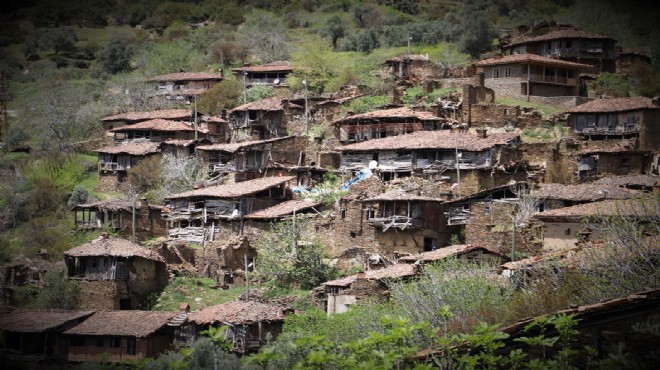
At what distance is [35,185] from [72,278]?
15320mm

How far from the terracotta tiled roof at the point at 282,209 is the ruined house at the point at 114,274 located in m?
4.51

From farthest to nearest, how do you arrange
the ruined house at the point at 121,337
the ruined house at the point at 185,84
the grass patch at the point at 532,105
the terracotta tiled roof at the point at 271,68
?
the ruined house at the point at 185,84, the terracotta tiled roof at the point at 271,68, the grass patch at the point at 532,105, the ruined house at the point at 121,337

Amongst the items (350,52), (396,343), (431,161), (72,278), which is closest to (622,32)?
(350,52)

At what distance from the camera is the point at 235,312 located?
114ft

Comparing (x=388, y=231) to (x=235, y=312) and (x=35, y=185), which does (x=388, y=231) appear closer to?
(x=235, y=312)

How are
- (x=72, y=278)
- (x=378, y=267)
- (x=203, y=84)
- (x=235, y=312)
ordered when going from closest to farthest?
(x=235, y=312), (x=378, y=267), (x=72, y=278), (x=203, y=84)

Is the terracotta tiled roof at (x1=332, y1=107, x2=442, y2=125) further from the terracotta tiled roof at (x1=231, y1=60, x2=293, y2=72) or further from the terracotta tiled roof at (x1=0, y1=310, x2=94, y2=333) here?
the terracotta tiled roof at (x1=0, y1=310, x2=94, y2=333)

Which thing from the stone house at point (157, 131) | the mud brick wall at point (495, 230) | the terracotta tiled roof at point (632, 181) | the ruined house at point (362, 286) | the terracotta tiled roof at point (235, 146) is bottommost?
the ruined house at point (362, 286)

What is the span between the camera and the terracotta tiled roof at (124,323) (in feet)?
118

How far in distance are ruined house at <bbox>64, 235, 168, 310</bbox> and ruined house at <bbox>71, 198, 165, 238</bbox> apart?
5209mm

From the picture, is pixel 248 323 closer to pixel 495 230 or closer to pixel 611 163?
pixel 495 230

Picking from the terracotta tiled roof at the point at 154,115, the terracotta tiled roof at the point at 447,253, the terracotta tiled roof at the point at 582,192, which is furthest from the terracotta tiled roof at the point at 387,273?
the terracotta tiled roof at the point at 154,115

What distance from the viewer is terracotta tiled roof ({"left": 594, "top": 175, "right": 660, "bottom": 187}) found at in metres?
38.4

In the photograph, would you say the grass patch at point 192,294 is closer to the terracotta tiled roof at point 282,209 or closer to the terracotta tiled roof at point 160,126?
the terracotta tiled roof at point 282,209
